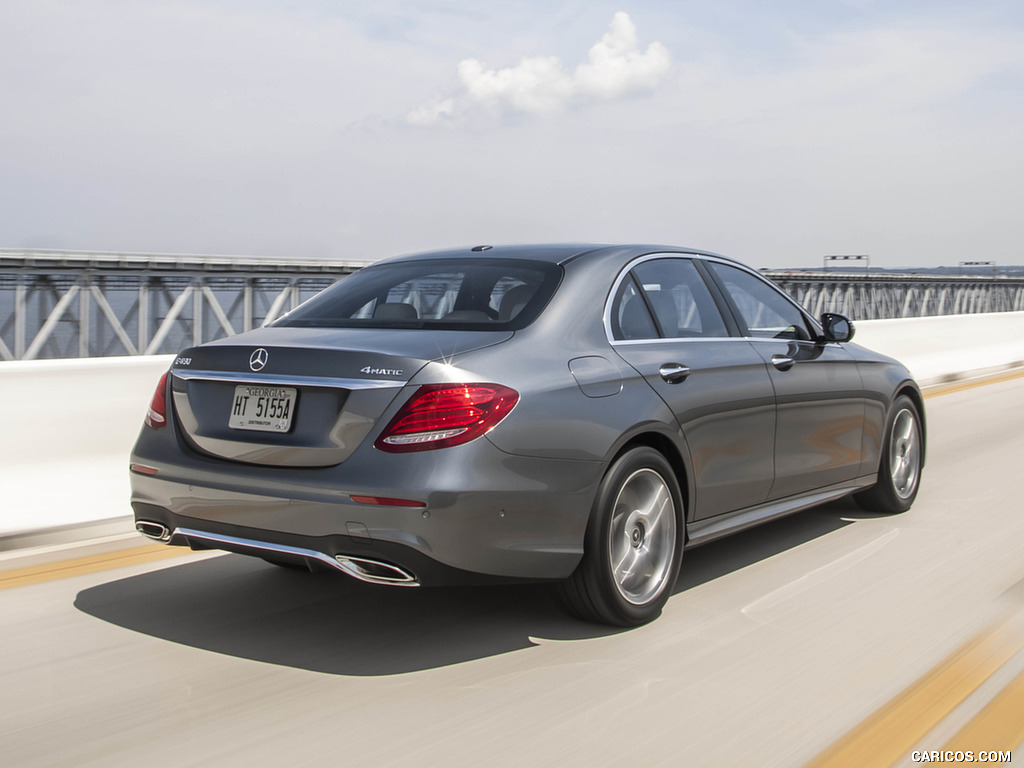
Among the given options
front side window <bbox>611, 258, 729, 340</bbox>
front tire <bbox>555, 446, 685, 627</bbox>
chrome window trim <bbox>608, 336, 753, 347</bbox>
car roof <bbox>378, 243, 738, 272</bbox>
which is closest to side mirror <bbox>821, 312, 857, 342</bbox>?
chrome window trim <bbox>608, 336, 753, 347</bbox>

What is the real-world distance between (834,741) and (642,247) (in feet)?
8.48

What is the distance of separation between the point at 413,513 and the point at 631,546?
1.16 meters

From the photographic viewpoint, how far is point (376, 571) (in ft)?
13.2

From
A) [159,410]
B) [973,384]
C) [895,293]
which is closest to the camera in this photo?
[159,410]

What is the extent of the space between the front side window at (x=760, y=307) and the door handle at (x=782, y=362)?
13 cm

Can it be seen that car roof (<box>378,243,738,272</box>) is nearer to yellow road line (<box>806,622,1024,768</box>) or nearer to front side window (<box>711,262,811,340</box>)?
front side window (<box>711,262,811,340</box>)

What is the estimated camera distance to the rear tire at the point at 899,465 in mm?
6977

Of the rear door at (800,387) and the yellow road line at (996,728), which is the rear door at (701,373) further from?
the yellow road line at (996,728)

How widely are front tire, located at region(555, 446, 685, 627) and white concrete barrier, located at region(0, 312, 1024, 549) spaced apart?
3.26 m

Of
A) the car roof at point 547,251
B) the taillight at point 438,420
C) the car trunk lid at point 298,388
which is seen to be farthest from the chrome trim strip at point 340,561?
the car roof at point 547,251

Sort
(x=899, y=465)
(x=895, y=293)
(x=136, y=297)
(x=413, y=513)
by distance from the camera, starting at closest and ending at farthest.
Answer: (x=413, y=513) < (x=899, y=465) < (x=136, y=297) < (x=895, y=293)

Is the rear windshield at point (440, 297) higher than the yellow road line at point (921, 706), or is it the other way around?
the rear windshield at point (440, 297)

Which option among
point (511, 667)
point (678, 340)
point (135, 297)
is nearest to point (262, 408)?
point (511, 667)

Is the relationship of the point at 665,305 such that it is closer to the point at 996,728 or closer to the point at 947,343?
the point at 996,728
